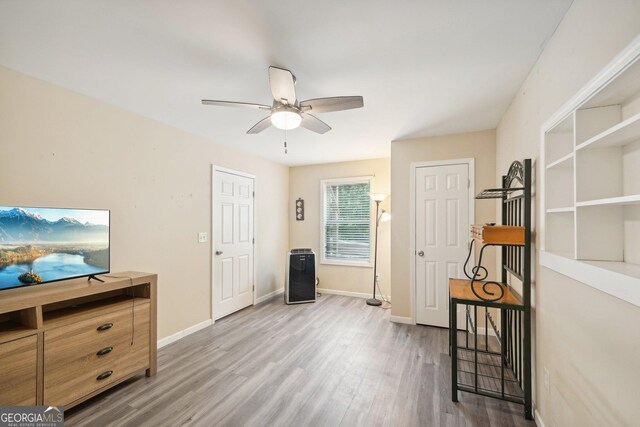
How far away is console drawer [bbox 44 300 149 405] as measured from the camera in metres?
1.74

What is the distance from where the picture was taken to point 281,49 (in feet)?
5.44

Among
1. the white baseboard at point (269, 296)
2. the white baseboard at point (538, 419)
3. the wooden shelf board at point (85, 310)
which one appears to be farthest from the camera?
the white baseboard at point (269, 296)

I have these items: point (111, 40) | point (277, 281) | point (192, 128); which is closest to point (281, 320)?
point (277, 281)

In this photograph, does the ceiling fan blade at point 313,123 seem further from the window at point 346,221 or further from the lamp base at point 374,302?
the lamp base at point 374,302

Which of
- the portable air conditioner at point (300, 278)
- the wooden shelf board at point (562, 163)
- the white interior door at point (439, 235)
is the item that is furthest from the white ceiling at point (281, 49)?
the portable air conditioner at point (300, 278)

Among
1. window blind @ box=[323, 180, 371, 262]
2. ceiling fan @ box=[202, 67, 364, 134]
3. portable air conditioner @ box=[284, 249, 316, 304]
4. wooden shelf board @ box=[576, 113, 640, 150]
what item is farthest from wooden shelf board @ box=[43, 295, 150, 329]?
window blind @ box=[323, 180, 371, 262]

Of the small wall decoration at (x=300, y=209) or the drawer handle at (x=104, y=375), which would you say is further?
the small wall decoration at (x=300, y=209)

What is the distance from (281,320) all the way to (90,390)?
80.9 inches

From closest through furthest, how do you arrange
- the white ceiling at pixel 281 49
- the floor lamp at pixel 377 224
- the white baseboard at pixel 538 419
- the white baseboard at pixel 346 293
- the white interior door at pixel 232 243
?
1. the white ceiling at pixel 281 49
2. the white baseboard at pixel 538 419
3. the white interior door at pixel 232 243
4. the floor lamp at pixel 377 224
5. the white baseboard at pixel 346 293

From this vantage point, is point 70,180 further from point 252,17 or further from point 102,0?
point 252,17

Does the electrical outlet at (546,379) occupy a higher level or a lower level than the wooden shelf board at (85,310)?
lower

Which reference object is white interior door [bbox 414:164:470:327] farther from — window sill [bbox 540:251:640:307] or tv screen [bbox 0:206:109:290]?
tv screen [bbox 0:206:109:290]

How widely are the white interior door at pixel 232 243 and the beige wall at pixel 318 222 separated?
114 centimetres

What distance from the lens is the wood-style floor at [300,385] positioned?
1821mm
